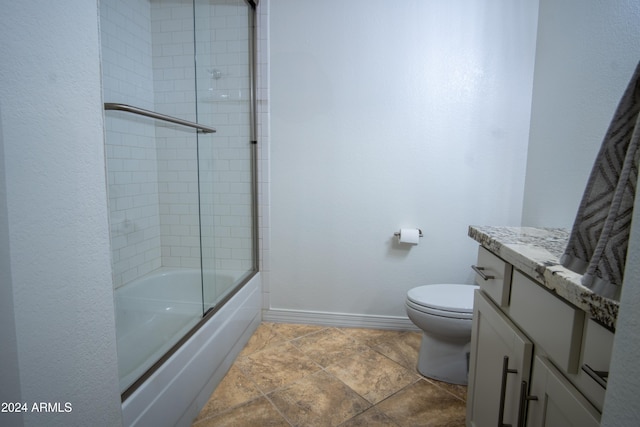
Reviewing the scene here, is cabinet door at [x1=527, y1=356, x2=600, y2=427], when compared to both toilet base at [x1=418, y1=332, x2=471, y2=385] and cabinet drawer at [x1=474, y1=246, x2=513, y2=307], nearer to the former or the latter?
cabinet drawer at [x1=474, y1=246, x2=513, y2=307]

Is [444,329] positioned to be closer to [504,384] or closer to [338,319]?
[504,384]

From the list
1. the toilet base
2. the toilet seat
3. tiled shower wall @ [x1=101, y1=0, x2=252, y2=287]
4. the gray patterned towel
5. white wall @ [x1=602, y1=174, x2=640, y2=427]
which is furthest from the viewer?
tiled shower wall @ [x1=101, y1=0, x2=252, y2=287]

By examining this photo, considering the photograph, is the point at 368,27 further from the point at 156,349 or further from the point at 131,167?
the point at 156,349

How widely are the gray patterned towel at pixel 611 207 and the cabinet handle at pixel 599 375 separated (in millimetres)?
152

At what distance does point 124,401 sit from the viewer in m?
0.99

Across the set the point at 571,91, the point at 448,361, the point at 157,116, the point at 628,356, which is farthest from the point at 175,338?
the point at 571,91

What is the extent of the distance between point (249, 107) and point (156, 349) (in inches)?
Result: 58.3

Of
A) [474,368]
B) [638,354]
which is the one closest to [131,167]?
[474,368]

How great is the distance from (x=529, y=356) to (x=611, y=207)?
1.56 feet

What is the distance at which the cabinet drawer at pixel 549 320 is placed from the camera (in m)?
0.65

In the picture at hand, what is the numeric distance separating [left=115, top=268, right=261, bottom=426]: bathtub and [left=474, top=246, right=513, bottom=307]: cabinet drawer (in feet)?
3.80

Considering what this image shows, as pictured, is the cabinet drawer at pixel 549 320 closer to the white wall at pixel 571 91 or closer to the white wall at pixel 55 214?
the white wall at pixel 571 91

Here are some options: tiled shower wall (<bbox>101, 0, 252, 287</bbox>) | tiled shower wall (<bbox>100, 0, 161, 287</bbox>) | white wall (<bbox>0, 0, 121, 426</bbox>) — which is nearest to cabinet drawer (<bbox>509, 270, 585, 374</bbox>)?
white wall (<bbox>0, 0, 121, 426</bbox>)

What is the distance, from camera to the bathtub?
1.12 meters
